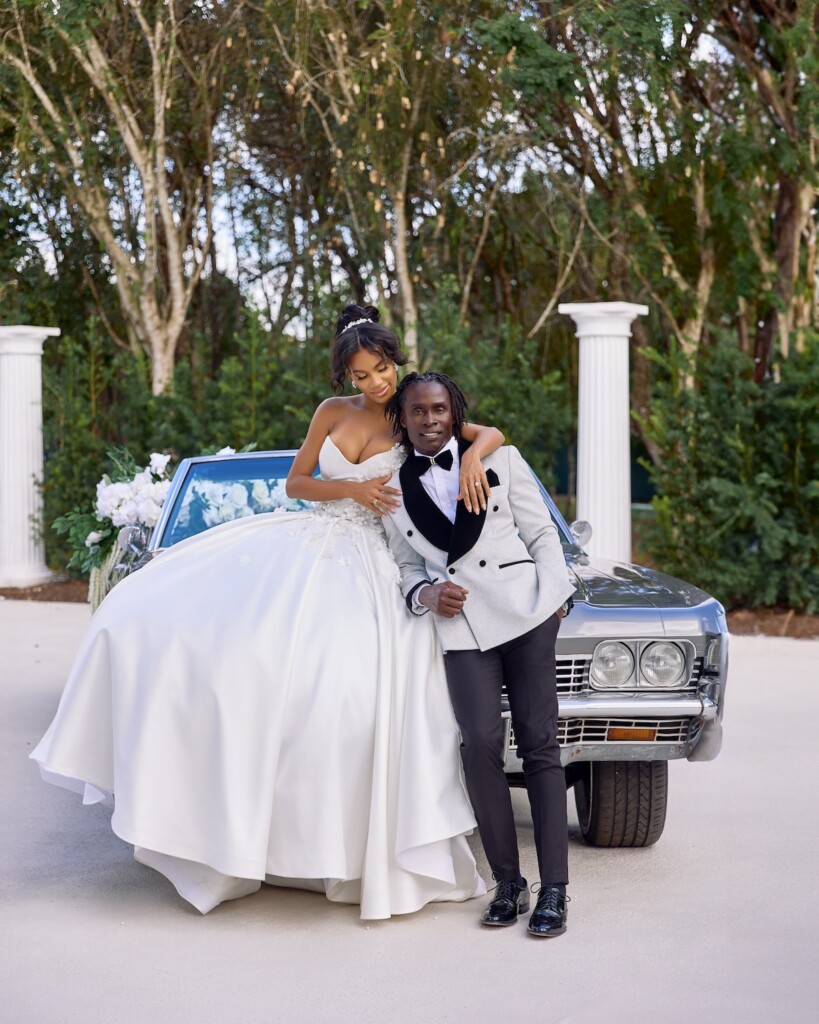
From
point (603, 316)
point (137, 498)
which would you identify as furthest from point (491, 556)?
point (603, 316)

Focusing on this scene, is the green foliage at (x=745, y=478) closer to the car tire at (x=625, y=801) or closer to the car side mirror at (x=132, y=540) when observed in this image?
the car side mirror at (x=132, y=540)

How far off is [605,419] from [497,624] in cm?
784

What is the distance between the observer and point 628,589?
5199 mm

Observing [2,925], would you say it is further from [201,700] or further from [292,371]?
[292,371]

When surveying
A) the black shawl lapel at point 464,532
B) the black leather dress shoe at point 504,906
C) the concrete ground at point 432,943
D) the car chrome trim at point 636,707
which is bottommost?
the concrete ground at point 432,943

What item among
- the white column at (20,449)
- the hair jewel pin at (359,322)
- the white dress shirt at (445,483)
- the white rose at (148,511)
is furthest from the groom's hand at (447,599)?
the white column at (20,449)

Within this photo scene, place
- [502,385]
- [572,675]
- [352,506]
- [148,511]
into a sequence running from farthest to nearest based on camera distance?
[502,385]
[148,511]
[352,506]
[572,675]

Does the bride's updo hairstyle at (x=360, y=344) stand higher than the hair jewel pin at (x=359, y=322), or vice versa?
the hair jewel pin at (x=359, y=322)

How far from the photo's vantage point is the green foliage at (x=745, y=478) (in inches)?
441

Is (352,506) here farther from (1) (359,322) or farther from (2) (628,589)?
(2) (628,589)

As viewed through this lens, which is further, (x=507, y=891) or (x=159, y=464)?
(x=159, y=464)

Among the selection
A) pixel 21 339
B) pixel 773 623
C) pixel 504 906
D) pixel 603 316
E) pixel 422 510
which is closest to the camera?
pixel 504 906

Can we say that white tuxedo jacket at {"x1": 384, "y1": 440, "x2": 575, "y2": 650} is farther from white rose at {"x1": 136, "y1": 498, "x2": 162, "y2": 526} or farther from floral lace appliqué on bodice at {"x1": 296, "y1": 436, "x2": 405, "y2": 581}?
white rose at {"x1": 136, "y1": 498, "x2": 162, "y2": 526}

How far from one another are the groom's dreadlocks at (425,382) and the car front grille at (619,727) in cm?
104
